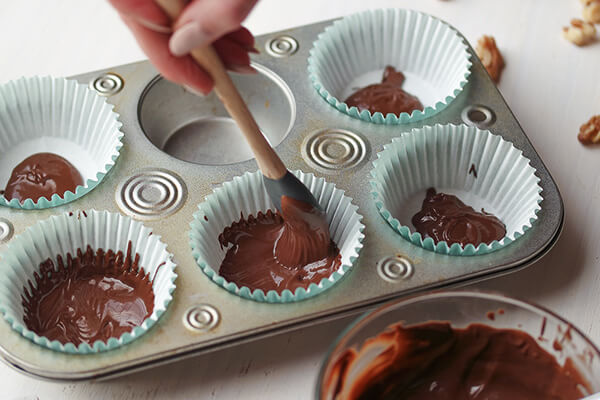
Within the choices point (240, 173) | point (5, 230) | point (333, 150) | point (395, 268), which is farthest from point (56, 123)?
point (395, 268)

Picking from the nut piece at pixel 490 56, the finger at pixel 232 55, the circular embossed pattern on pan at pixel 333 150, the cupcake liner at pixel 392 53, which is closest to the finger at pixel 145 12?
the finger at pixel 232 55

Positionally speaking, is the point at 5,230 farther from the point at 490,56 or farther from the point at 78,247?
the point at 490,56

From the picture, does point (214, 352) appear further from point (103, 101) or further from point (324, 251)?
point (103, 101)

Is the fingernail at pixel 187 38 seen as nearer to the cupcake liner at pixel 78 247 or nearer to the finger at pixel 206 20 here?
the finger at pixel 206 20

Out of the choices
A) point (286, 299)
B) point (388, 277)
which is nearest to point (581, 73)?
point (388, 277)

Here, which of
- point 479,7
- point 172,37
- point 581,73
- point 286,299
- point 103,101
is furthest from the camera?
point 479,7

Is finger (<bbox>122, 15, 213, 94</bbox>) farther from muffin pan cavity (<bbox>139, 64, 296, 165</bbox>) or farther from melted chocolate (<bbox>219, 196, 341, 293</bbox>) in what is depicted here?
muffin pan cavity (<bbox>139, 64, 296, 165</bbox>)
